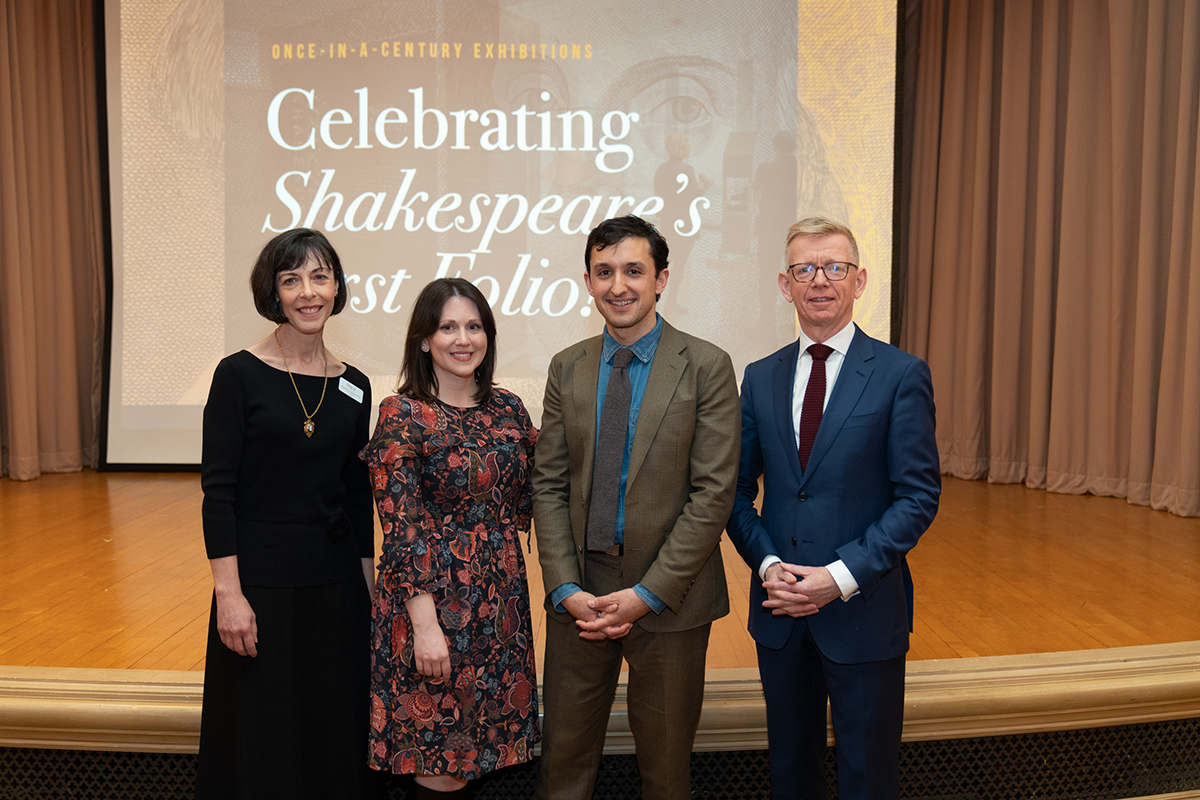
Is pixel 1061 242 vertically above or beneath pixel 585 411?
above

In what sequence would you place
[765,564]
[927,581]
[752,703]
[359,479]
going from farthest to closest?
[927,581] < [752,703] < [359,479] < [765,564]

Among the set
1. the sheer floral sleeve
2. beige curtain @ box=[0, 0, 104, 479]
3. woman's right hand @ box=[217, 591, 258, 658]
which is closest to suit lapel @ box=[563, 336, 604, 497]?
the sheer floral sleeve

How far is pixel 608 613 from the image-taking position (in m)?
1.75

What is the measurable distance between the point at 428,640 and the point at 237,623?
0.40 meters

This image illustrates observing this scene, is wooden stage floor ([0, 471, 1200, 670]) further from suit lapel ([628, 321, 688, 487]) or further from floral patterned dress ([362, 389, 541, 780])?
suit lapel ([628, 321, 688, 487])

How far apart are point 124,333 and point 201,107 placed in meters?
1.62

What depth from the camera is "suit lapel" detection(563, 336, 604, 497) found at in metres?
1.81

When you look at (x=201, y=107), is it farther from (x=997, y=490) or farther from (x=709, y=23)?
(x=997, y=490)

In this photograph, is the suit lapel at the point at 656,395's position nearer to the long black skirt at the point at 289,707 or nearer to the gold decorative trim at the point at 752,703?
the long black skirt at the point at 289,707

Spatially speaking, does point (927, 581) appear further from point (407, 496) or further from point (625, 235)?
point (407, 496)

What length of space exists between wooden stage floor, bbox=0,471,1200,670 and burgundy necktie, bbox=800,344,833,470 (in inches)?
46.0

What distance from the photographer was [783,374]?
6.19 ft

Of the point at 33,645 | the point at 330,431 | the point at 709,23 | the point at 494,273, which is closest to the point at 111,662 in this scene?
the point at 33,645

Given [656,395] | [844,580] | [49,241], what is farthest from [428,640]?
[49,241]
